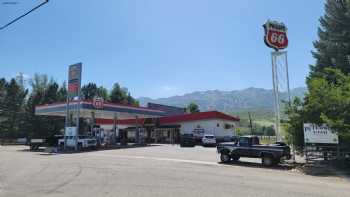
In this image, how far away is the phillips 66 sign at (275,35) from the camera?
30227 millimetres

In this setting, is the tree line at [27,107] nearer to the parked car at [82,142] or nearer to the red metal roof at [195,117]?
the red metal roof at [195,117]

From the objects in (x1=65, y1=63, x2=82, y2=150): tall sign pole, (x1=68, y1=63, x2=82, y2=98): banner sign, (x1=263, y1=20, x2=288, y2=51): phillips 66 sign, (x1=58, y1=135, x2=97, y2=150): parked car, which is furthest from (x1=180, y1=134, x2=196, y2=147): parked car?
(x1=263, y1=20, x2=288, y2=51): phillips 66 sign

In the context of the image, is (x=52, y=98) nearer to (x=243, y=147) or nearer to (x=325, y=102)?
(x=243, y=147)

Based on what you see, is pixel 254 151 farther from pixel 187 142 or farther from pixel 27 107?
pixel 27 107

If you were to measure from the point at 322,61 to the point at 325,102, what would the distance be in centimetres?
1922

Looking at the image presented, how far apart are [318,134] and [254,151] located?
3.80m

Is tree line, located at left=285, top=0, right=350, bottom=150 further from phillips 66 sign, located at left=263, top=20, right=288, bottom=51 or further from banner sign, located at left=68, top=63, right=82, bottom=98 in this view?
banner sign, located at left=68, top=63, right=82, bottom=98

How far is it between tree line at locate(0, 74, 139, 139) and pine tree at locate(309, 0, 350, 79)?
5207cm

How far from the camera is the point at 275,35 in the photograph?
3064 cm

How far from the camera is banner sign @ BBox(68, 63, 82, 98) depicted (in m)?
40.5

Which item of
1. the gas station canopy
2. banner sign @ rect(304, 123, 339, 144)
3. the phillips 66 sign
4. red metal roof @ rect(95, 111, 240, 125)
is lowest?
banner sign @ rect(304, 123, 339, 144)

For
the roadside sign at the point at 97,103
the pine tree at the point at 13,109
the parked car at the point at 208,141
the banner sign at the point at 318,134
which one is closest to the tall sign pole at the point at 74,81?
the roadside sign at the point at 97,103

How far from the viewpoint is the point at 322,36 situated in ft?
124

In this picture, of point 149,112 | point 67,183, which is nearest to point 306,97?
point 67,183
